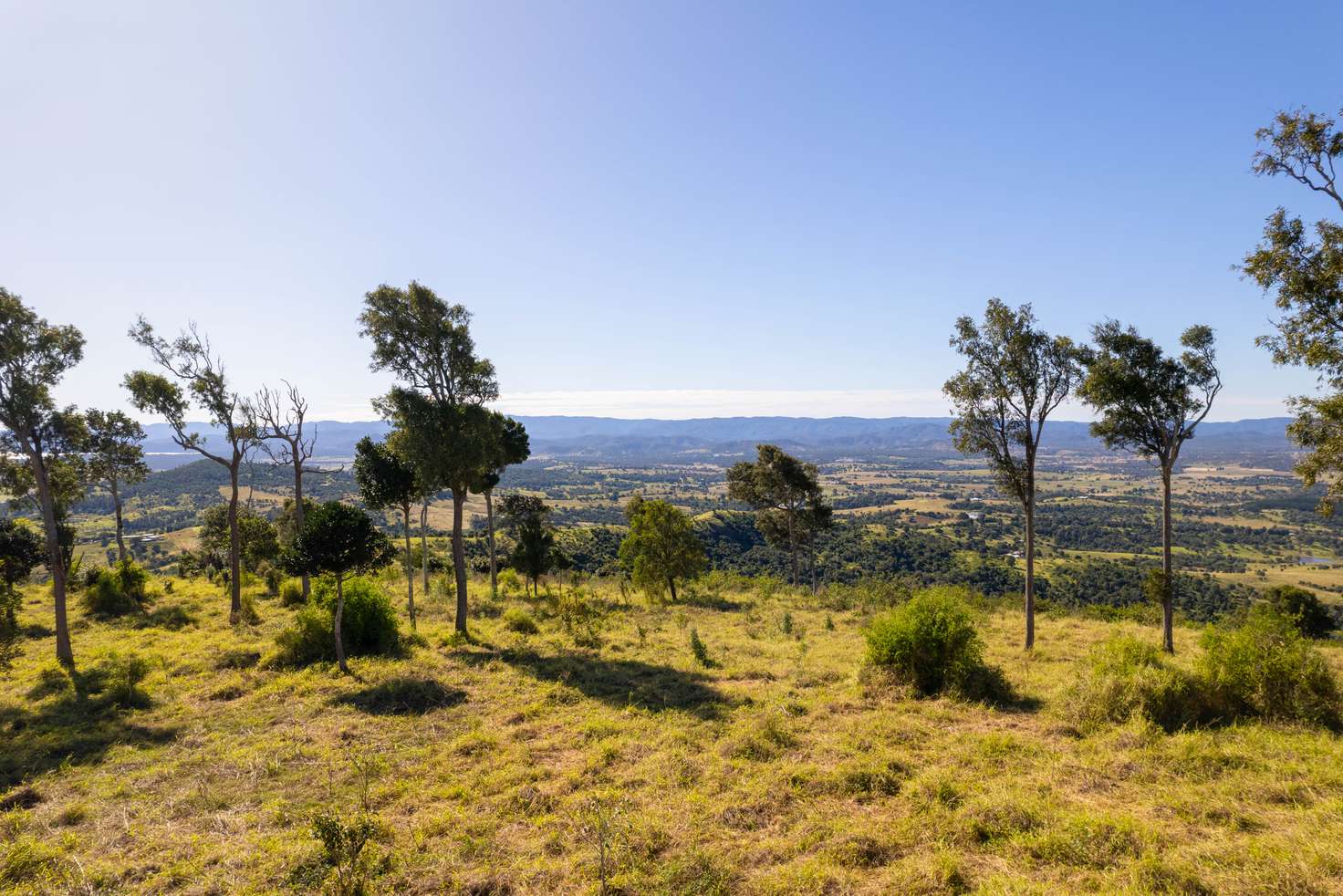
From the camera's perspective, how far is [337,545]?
1529 centimetres

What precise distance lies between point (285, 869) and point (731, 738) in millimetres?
7369

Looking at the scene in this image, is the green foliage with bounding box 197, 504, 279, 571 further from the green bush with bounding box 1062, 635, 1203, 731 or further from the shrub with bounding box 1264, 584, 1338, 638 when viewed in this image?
the shrub with bounding box 1264, 584, 1338, 638

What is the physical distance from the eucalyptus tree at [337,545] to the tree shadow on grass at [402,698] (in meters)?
2.26

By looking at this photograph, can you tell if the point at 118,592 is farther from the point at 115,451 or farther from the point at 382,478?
the point at 382,478

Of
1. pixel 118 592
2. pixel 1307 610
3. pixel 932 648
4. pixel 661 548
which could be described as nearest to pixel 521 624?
pixel 661 548

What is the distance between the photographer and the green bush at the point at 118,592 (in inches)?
928

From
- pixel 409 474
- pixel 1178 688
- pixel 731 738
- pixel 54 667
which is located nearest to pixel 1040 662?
pixel 1178 688

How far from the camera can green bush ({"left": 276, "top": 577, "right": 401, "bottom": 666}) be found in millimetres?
16797

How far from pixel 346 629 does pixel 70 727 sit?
6.29m

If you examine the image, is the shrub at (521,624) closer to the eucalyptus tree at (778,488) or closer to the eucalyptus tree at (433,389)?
the eucalyptus tree at (433,389)

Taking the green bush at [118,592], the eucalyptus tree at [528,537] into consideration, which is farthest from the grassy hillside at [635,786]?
the eucalyptus tree at [528,537]

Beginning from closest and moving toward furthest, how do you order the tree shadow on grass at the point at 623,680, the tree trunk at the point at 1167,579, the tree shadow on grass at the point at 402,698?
the tree shadow on grass at the point at 402,698 → the tree shadow on grass at the point at 623,680 → the tree trunk at the point at 1167,579

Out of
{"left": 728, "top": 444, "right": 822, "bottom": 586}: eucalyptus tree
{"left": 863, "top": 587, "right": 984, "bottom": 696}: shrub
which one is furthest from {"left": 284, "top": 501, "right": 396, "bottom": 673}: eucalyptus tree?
A: {"left": 728, "top": 444, "right": 822, "bottom": 586}: eucalyptus tree

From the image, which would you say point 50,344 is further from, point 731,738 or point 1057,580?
point 1057,580
